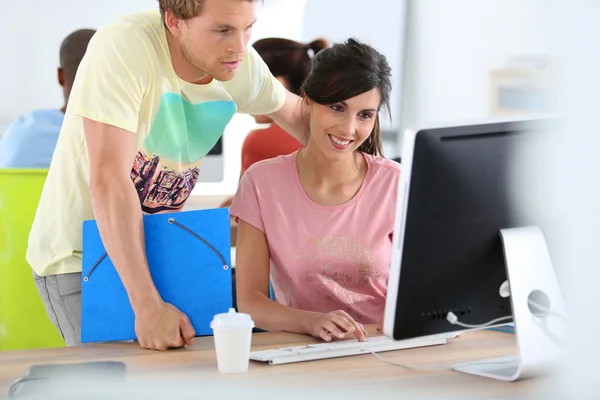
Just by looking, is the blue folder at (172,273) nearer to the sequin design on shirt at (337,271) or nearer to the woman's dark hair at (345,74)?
the sequin design on shirt at (337,271)

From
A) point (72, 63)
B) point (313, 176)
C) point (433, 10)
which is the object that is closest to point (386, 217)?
point (313, 176)

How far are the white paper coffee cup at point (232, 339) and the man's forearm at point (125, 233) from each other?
→ 18cm

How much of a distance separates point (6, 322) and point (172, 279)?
609mm

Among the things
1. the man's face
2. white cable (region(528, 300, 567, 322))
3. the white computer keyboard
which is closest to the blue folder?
the white computer keyboard

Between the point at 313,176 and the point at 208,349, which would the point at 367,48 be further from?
the point at 208,349

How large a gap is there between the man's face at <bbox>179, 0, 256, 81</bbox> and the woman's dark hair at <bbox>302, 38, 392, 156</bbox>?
0.96 ft

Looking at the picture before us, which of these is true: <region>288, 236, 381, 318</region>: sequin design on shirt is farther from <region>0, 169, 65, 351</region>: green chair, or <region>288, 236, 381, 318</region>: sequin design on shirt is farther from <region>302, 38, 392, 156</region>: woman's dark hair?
<region>0, 169, 65, 351</region>: green chair

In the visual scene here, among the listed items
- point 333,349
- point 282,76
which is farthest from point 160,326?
point 282,76

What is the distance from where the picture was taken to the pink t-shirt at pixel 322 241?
1669 mm

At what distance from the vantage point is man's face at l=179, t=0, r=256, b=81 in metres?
1.44

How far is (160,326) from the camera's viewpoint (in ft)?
4.40

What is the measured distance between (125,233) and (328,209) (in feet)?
1.66

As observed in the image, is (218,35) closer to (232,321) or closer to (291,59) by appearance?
(232,321)

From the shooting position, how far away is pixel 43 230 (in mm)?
1565
